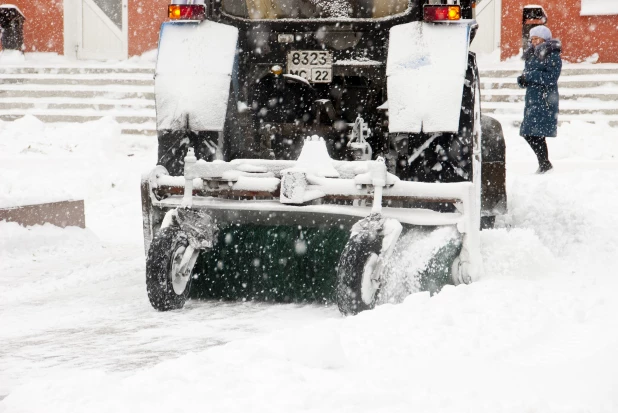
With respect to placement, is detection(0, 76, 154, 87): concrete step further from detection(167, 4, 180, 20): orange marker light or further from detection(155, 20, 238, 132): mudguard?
detection(155, 20, 238, 132): mudguard

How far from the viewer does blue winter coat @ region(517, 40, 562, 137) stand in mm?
10719

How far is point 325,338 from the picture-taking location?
328cm

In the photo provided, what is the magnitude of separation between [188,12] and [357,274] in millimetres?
1936

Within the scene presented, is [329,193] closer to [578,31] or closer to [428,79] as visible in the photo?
[428,79]

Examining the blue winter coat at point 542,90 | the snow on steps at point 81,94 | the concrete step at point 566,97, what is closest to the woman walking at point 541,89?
the blue winter coat at point 542,90

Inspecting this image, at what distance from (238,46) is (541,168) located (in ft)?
18.7

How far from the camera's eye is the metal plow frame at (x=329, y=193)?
4559mm

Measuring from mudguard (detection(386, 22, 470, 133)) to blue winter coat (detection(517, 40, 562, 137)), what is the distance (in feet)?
19.7

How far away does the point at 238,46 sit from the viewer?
18.1ft

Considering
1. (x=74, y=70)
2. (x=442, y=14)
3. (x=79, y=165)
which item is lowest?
(x=79, y=165)

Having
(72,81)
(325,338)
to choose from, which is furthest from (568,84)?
(325,338)

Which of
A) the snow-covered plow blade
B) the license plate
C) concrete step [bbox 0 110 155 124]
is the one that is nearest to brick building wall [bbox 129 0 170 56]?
concrete step [bbox 0 110 155 124]

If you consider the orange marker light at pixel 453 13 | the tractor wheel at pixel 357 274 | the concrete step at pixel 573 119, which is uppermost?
the orange marker light at pixel 453 13

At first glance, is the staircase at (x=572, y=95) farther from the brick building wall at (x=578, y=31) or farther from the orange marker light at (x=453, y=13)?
the orange marker light at (x=453, y=13)
